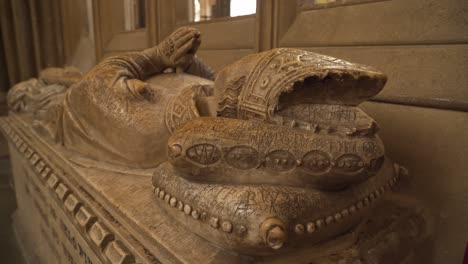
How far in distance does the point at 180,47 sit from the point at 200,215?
87 cm

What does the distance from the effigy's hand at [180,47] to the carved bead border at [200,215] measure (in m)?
0.70

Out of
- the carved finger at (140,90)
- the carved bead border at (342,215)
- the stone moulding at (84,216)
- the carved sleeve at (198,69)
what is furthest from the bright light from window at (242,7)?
the carved bead border at (342,215)

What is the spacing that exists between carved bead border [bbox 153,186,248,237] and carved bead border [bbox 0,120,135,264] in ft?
0.52

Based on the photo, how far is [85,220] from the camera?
996 mm

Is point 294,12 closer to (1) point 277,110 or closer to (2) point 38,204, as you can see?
(1) point 277,110

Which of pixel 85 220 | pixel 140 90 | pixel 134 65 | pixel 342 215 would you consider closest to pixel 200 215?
pixel 342 215

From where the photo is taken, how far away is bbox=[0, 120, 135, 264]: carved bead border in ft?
2.73

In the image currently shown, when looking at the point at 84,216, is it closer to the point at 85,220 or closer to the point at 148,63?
the point at 85,220

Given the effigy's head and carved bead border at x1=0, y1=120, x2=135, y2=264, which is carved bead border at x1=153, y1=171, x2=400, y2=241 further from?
carved bead border at x1=0, y1=120, x2=135, y2=264

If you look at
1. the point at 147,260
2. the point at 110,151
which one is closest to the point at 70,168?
the point at 110,151

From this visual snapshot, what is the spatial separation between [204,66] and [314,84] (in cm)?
93

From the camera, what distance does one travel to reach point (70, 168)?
1311mm

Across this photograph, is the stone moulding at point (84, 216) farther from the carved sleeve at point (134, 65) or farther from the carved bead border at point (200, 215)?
the carved sleeve at point (134, 65)

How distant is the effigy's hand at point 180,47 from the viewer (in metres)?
1.36
